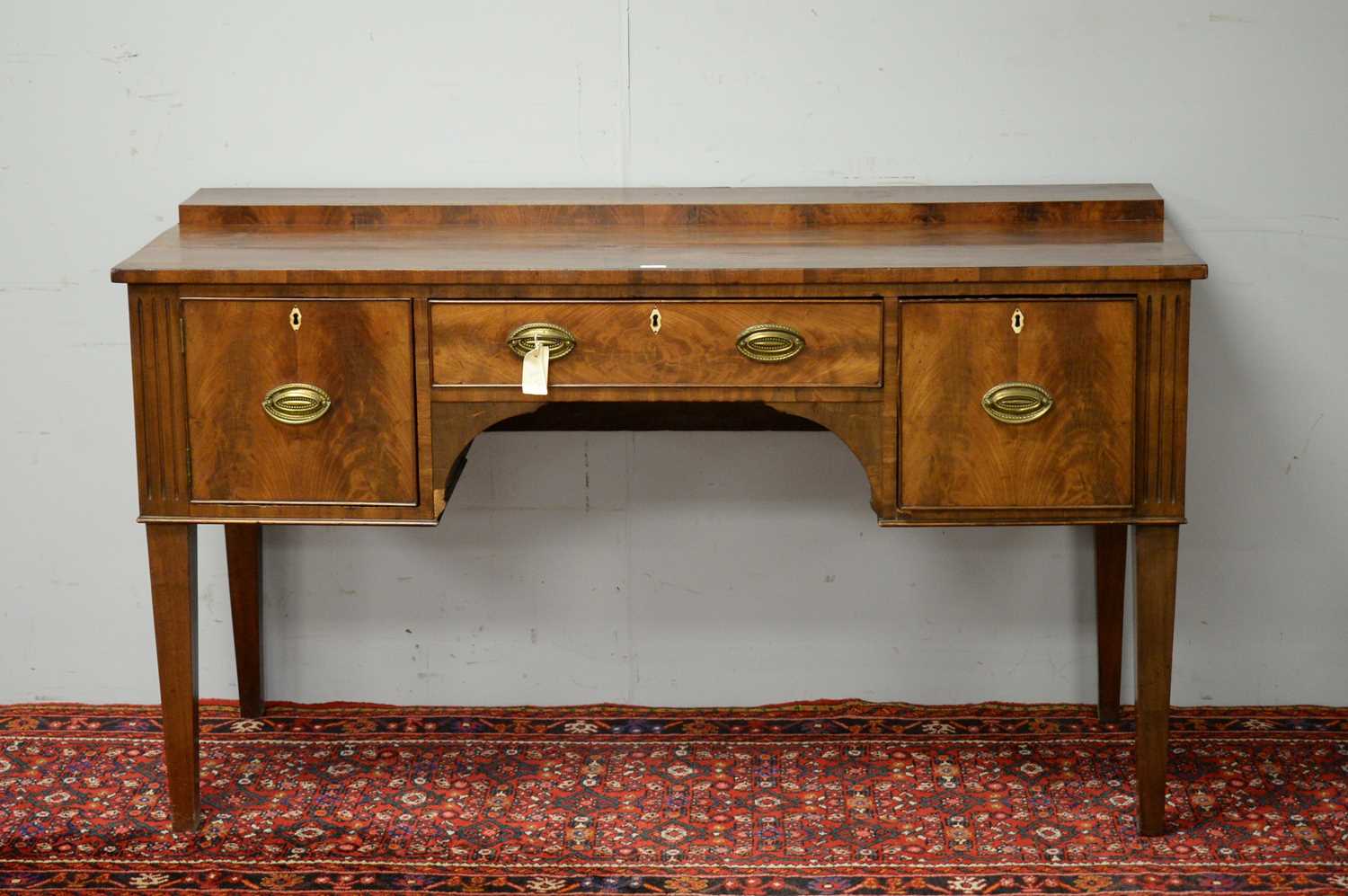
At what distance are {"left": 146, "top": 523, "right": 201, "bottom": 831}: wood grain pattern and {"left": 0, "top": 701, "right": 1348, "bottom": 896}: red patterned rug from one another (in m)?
0.08

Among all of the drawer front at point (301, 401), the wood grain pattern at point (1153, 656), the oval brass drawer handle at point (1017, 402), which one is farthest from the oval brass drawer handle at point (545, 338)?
the wood grain pattern at point (1153, 656)

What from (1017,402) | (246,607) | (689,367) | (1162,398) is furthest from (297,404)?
(1162,398)

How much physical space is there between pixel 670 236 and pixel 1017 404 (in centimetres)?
64

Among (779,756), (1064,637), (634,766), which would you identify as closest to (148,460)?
(634,766)

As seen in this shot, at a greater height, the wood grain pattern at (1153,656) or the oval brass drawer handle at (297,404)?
the oval brass drawer handle at (297,404)

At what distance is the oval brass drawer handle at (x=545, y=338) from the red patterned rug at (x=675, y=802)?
802mm

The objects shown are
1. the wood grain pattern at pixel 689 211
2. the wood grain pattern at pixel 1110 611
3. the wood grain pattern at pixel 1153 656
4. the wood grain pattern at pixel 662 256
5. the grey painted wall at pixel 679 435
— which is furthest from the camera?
the wood grain pattern at pixel 1110 611

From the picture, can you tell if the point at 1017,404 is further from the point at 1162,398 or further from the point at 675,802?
the point at 675,802

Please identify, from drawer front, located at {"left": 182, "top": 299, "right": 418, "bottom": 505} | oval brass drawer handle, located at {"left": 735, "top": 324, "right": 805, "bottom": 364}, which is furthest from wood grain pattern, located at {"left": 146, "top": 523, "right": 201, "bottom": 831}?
oval brass drawer handle, located at {"left": 735, "top": 324, "right": 805, "bottom": 364}

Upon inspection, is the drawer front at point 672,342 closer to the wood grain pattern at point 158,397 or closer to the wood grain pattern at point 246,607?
the wood grain pattern at point 158,397

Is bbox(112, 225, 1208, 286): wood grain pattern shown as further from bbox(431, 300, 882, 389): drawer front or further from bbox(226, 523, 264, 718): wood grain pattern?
bbox(226, 523, 264, 718): wood grain pattern

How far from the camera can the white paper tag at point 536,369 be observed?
8.66 feet

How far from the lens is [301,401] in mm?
2684

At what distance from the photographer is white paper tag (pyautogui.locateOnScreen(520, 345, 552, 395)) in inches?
104
